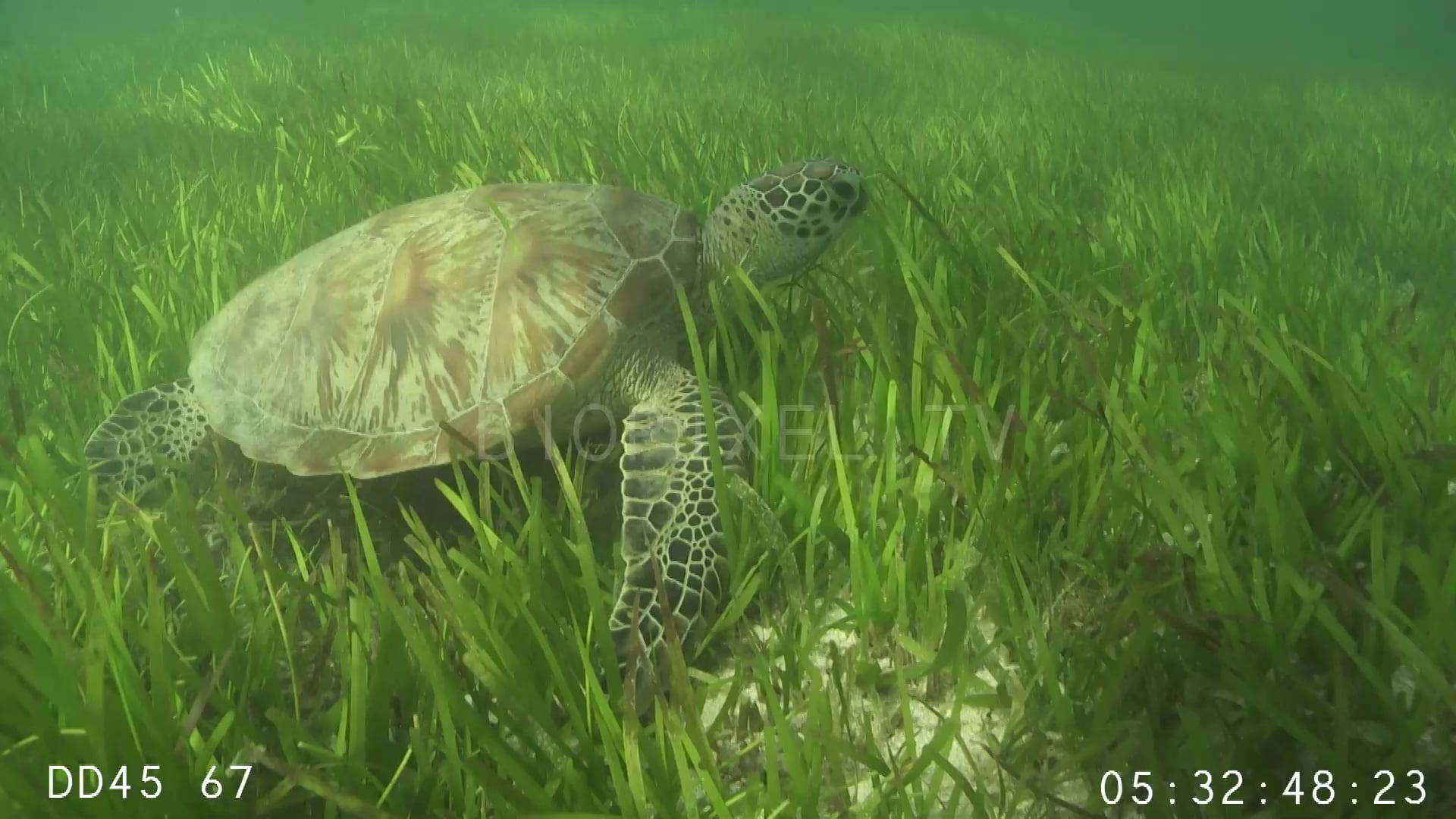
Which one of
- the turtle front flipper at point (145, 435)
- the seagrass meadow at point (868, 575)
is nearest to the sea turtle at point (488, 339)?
the turtle front flipper at point (145, 435)

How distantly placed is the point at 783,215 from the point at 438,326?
1.13m

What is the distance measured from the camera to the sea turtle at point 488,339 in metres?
1.98

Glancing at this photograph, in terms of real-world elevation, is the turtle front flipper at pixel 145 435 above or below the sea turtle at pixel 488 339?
below

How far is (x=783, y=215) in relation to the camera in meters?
2.35

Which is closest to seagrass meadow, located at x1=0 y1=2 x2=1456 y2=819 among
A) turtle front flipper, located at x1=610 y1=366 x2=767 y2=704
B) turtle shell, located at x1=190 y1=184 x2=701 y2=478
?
turtle front flipper, located at x1=610 y1=366 x2=767 y2=704

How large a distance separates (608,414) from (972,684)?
1280mm

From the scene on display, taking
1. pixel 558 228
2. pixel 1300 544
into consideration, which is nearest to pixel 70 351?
pixel 558 228

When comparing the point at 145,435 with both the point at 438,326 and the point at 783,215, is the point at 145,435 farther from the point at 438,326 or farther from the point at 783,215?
the point at 783,215

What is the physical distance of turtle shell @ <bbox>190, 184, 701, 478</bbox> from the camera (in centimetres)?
203

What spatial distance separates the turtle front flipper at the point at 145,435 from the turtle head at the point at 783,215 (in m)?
1.81

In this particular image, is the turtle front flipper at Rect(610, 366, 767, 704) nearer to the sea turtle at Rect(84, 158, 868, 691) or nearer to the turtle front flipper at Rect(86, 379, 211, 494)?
the sea turtle at Rect(84, 158, 868, 691)

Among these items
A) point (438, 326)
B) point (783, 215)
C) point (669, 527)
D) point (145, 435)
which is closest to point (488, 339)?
point (438, 326)

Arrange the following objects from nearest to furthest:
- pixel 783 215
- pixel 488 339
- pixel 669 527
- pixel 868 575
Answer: pixel 868 575, pixel 669 527, pixel 488 339, pixel 783 215

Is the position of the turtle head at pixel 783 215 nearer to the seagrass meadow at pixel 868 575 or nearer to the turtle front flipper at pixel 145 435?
the seagrass meadow at pixel 868 575
